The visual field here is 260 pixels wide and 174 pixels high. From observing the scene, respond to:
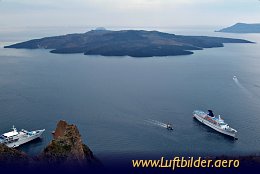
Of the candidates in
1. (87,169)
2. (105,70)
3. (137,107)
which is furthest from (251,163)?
(105,70)

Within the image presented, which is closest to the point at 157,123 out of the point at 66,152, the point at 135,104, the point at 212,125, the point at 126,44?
the point at 212,125

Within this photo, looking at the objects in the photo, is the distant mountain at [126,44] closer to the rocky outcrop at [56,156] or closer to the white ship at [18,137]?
the white ship at [18,137]

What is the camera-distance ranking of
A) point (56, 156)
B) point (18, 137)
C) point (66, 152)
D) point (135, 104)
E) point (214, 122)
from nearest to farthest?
point (56, 156) → point (66, 152) → point (18, 137) → point (214, 122) → point (135, 104)

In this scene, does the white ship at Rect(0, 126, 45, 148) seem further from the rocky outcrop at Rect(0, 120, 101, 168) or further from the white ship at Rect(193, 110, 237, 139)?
the white ship at Rect(193, 110, 237, 139)

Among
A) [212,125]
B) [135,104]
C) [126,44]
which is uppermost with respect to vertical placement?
[126,44]

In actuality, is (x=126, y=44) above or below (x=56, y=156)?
above

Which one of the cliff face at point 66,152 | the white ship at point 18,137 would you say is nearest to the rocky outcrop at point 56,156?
the cliff face at point 66,152

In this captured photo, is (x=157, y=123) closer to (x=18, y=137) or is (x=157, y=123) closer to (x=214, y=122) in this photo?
(x=214, y=122)

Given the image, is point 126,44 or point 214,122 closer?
point 214,122
